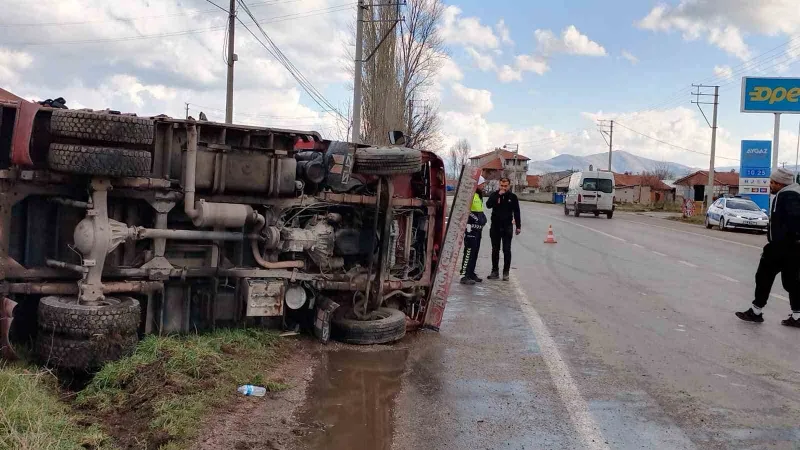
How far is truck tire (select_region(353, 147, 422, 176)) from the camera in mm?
6520

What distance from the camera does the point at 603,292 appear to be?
10.7m

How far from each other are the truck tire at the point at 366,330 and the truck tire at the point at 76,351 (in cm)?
224

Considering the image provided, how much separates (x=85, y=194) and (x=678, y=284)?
31.9ft

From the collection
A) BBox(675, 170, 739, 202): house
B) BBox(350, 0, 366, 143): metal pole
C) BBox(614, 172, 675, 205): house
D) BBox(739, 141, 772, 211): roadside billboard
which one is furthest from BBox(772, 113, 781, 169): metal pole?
BBox(614, 172, 675, 205): house

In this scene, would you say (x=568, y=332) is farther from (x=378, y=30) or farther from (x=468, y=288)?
(x=378, y=30)

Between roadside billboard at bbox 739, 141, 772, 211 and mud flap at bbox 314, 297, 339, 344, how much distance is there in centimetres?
3546

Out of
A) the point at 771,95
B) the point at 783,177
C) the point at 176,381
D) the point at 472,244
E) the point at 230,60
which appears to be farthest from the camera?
the point at 771,95

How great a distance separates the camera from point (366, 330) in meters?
6.56

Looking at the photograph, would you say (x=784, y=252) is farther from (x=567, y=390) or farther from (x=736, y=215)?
(x=736, y=215)

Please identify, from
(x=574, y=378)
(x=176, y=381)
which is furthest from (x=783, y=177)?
(x=176, y=381)

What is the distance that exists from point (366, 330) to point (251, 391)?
5.88ft

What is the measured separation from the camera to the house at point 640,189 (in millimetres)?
111331

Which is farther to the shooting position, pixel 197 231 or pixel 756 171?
pixel 756 171

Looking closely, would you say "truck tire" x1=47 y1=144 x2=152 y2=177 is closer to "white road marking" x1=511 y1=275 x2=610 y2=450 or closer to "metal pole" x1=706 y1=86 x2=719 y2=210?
"white road marking" x1=511 y1=275 x2=610 y2=450
